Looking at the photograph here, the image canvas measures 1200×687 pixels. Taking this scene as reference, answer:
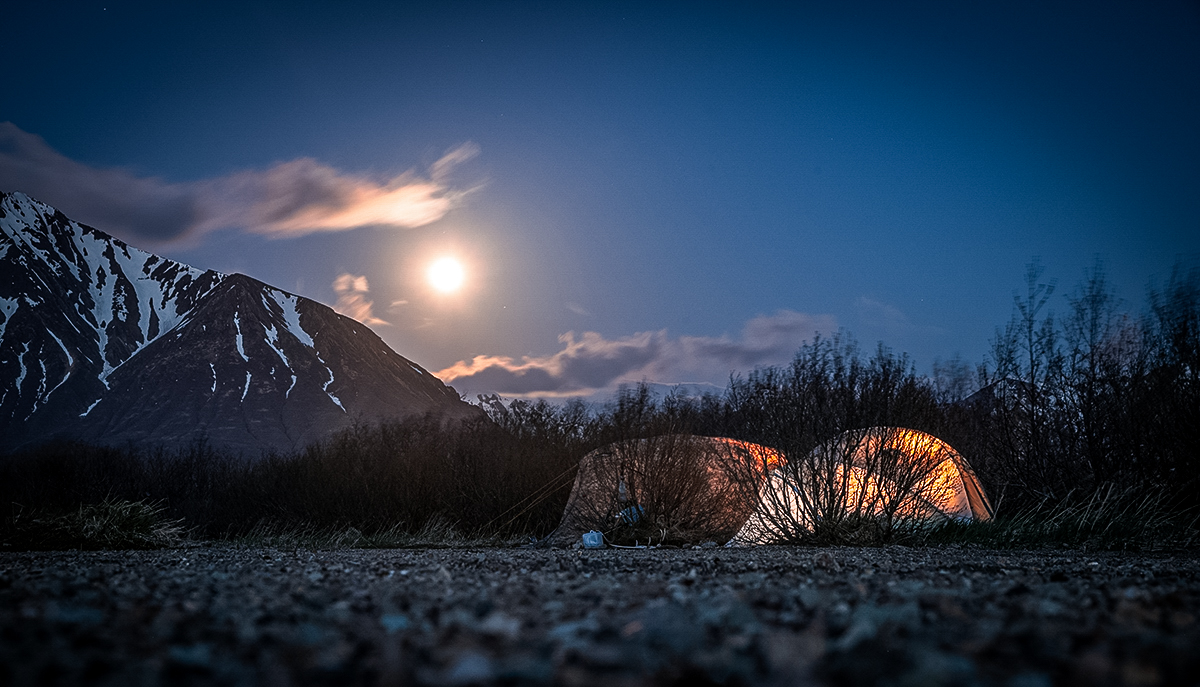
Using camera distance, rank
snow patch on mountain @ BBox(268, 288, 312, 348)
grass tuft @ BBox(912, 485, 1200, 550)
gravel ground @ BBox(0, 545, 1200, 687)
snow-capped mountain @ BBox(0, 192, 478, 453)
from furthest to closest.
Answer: snow patch on mountain @ BBox(268, 288, 312, 348)
snow-capped mountain @ BBox(0, 192, 478, 453)
grass tuft @ BBox(912, 485, 1200, 550)
gravel ground @ BBox(0, 545, 1200, 687)

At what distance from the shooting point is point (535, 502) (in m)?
14.7

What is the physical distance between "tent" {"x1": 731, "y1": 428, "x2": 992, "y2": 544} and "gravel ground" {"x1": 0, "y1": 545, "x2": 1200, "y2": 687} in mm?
6520

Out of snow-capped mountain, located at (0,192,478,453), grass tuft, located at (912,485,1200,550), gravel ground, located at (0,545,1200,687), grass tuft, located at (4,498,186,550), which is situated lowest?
grass tuft, located at (4,498,186,550)

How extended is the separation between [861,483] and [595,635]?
28.6 feet

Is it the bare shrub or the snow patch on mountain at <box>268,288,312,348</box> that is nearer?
the bare shrub

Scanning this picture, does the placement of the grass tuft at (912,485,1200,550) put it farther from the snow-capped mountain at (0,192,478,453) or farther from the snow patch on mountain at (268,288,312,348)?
the snow patch on mountain at (268,288,312,348)

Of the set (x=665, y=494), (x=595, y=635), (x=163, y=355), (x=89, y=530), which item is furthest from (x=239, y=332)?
(x=595, y=635)

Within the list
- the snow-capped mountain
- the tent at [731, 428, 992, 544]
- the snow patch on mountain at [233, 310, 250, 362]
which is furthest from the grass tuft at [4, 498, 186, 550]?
the snow patch on mountain at [233, 310, 250, 362]

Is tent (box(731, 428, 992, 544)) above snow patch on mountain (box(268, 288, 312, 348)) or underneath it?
underneath

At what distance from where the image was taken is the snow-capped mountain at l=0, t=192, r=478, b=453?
125500 millimetres

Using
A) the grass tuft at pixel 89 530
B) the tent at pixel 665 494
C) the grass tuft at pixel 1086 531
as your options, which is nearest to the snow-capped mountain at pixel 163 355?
the grass tuft at pixel 89 530

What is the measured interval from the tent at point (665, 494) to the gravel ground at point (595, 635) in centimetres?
856

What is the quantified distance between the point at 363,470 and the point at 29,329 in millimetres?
167081

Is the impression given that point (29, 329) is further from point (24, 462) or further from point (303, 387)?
point (24, 462)
